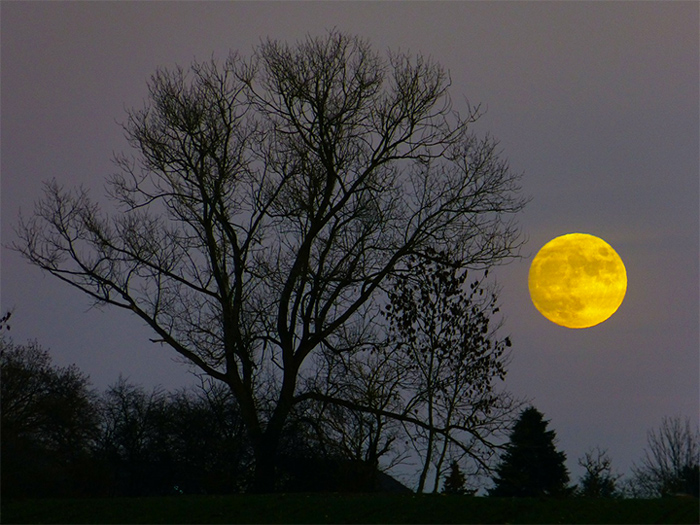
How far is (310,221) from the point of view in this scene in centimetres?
1725

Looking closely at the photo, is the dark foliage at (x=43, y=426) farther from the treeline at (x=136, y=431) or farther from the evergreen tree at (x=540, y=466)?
the evergreen tree at (x=540, y=466)

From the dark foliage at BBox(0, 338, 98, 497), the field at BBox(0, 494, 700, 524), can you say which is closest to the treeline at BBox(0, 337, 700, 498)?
the dark foliage at BBox(0, 338, 98, 497)

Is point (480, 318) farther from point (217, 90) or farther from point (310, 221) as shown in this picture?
point (217, 90)

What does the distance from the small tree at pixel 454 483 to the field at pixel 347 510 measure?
7950 millimetres

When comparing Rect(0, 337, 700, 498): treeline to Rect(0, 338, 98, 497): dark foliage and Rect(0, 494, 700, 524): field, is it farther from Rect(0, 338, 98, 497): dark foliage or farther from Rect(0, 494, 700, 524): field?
Rect(0, 494, 700, 524): field

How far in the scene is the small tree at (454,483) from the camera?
67.3 feet

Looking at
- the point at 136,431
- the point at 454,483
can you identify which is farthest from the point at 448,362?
the point at 136,431

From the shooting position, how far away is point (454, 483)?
2198 cm

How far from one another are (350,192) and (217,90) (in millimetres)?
4048

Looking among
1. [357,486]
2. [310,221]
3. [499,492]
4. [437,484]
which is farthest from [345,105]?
[499,492]

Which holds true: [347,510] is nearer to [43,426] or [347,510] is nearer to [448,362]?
[448,362]

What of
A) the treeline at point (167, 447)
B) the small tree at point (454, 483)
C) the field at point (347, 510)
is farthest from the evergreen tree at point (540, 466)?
the field at point (347, 510)

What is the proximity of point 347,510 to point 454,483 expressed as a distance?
11.4 m

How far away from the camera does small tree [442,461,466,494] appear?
20500 millimetres
